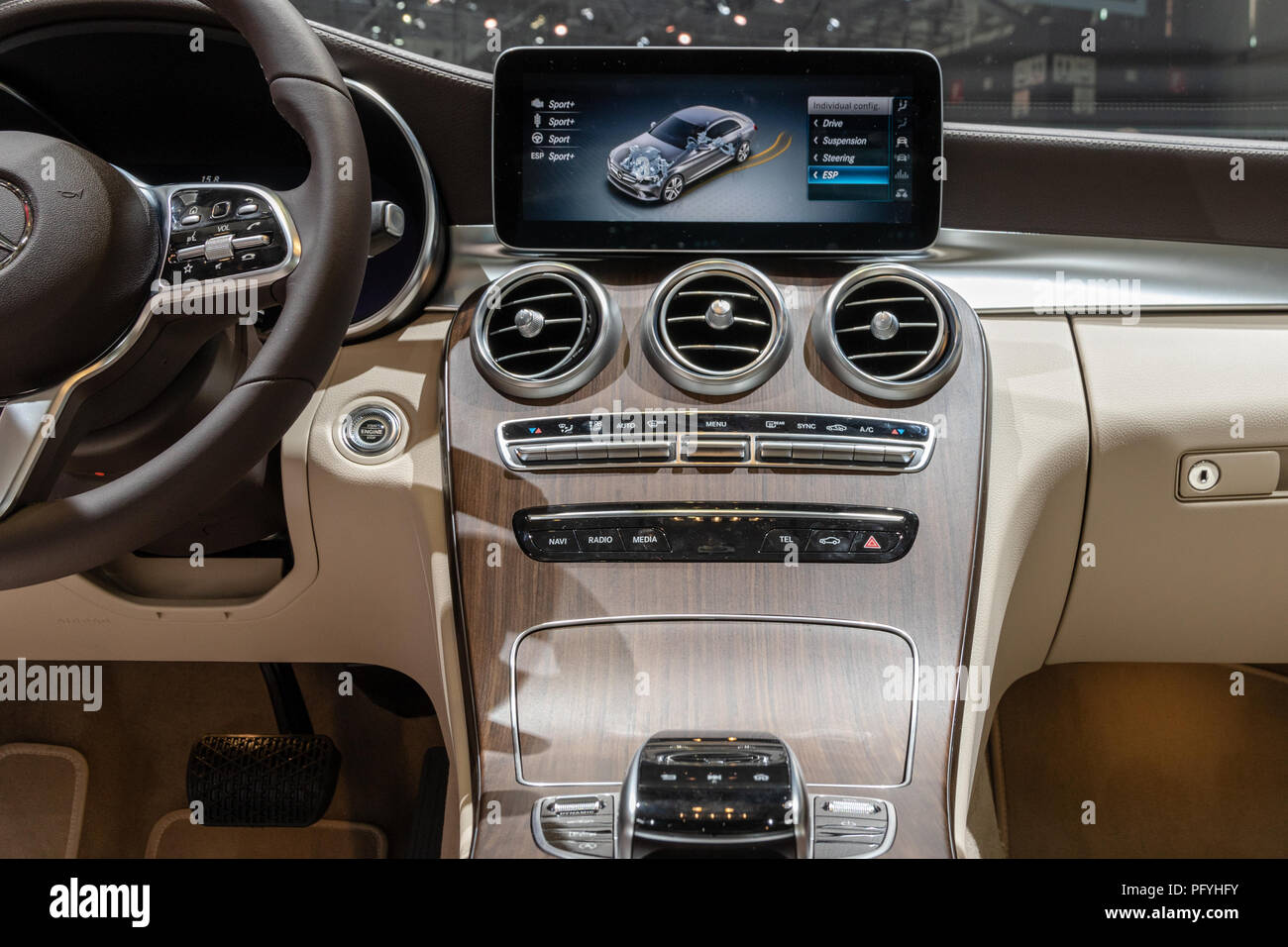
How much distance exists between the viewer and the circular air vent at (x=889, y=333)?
1.02 metres

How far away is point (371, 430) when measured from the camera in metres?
1.09

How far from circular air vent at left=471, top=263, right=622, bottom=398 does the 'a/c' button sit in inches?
6.4

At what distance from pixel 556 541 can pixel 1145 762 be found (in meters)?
1.16

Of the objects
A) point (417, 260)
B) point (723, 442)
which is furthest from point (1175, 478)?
point (417, 260)

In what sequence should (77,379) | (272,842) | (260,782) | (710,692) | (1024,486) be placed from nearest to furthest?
1. (77,379)
2. (710,692)
3. (1024,486)
4. (260,782)
5. (272,842)

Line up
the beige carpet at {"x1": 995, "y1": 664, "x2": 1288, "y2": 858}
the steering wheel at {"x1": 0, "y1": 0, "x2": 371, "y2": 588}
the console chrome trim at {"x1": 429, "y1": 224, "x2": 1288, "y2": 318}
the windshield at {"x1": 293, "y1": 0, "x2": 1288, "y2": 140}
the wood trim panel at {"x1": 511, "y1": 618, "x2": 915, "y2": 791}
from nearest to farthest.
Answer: the steering wheel at {"x1": 0, "y1": 0, "x2": 371, "y2": 588} < the wood trim panel at {"x1": 511, "y1": 618, "x2": 915, "y2": 791} < the console chrome trim at {"x1": 429, "y1": 224, "x2": 1288, "y2": 318} < the windshield at {"x1": 293, "y1": 0, "x2": 1288, "y2": 140} < the beige carpet at {"x1": 995, "y1": 664, "x2": 1288, "y2": 858}

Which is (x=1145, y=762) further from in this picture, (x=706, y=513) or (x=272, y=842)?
(x=272, y=842)

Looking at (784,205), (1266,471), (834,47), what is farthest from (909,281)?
(1266,471)

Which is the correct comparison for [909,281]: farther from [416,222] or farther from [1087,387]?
[416,222]

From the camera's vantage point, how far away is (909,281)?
1.05m

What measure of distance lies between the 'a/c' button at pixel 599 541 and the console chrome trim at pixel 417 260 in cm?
36

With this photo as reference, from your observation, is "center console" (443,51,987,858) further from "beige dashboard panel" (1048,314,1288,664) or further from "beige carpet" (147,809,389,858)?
"beige carpet" (147,809,389,858)

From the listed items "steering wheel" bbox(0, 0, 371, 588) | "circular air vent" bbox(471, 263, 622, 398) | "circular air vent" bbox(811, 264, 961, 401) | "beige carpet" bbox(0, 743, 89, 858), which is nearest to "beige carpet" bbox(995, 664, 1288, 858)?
"circular air vent" bbox(811, 264, 961, 401)

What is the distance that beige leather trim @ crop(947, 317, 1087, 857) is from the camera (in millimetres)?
1009
